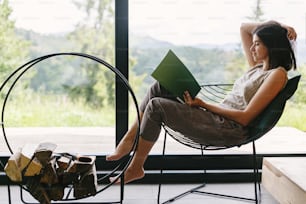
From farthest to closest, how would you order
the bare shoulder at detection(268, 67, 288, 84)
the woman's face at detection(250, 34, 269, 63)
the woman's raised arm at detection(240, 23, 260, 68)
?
1. the woman's raised arm at detection(240, 23, 260, 68)
2. the woman's face at detection(250, 34, 269, 63)
3. the bare shoulder at detection(268, 67, 288, 84)

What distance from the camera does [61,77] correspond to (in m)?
2.68

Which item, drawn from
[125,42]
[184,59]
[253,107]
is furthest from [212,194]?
[125,42]

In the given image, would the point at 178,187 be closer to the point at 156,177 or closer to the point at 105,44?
the point at 156,177

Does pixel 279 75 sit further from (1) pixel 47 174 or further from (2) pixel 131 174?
(1) pixel 47 174

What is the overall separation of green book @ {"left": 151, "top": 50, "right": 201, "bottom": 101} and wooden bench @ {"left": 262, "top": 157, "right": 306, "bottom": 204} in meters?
0.55

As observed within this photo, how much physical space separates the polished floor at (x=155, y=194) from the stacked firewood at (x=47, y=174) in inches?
12.2

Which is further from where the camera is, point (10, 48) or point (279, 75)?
point (10, 48)

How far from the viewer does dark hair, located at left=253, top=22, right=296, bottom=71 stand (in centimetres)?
236

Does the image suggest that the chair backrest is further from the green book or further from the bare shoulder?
the green book

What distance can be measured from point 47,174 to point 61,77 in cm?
69

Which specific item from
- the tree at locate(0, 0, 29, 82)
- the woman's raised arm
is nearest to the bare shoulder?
the woman's raised arm

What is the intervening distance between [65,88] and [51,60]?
0.17 meters

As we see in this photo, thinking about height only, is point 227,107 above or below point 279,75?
below

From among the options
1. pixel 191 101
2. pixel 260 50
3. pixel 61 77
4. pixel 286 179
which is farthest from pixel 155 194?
pixel 260 50
